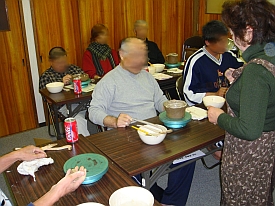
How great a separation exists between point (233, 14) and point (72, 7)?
2.87 meters

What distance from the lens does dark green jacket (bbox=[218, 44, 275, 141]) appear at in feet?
3.51

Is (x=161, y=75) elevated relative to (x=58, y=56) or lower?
lower

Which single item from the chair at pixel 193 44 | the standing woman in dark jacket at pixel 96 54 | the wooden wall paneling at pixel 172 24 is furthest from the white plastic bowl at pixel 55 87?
the wooden wall paneling at pixel 172 24

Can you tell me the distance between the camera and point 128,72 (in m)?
1.99

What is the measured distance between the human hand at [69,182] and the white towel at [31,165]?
0.70 ft

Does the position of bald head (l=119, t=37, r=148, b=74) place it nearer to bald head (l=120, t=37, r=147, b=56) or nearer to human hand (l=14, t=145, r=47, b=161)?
bald head (l=120, t=37, r=147, b=56)

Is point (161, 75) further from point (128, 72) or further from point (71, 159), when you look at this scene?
point (71, 159)

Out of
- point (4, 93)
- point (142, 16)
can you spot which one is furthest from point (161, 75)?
point (4, 93)

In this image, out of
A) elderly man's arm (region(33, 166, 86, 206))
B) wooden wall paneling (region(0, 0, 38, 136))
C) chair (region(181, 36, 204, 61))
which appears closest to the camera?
elderly man's arm (region(33, 166, 86, 206))

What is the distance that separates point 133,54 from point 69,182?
1.06 m

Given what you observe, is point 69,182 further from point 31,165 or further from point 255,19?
point 255,19

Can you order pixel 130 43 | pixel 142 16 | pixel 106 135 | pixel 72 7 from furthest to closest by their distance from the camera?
pixel 142 16 < pixel 72 7 < pixel 130 43 < pixel 106 135

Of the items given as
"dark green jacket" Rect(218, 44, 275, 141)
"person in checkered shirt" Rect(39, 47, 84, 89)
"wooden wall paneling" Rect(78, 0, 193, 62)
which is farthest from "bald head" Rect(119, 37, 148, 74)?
"wooden wall paneling" Rect(78, 0, 193, 62)

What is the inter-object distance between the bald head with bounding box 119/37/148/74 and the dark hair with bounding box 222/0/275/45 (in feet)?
2.66
